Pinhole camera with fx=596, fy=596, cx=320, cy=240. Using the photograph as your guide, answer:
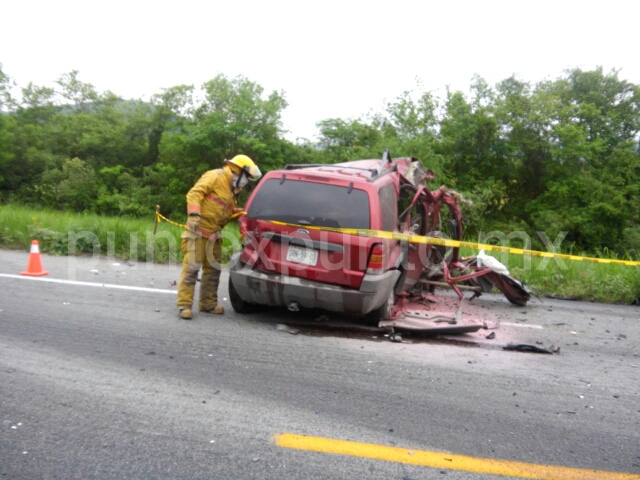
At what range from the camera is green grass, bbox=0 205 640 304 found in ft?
29.1

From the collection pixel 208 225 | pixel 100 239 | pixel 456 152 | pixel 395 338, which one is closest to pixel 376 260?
pixel 395 338

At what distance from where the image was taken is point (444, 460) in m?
3.54

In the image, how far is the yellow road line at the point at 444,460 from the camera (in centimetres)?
345

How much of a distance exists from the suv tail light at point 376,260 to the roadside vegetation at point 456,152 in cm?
1275

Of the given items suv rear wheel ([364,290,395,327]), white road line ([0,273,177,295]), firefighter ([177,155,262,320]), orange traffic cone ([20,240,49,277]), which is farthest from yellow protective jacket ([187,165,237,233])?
orange traffic cone ([20,240,49,277])

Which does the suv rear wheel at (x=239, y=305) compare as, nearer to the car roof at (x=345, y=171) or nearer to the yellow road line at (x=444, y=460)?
the car roof at (x=345, y=171)

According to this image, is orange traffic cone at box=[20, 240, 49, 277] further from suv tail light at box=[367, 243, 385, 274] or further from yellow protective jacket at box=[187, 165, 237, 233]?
suv tail light at box=[367, 243, 385, 274]

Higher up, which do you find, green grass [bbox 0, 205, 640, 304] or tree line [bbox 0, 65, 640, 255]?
tree line [bbox 0, 65, 640, 255]

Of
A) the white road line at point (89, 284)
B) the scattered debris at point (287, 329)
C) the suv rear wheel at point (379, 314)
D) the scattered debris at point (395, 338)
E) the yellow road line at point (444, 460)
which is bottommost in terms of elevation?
the yellow road line at point (444, 460)

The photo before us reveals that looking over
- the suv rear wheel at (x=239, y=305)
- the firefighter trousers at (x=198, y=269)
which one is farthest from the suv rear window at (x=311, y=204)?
the suv rear wheel at (x=239, y=305)

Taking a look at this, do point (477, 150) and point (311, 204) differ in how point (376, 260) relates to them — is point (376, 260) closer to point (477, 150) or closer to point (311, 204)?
point (311, 204)

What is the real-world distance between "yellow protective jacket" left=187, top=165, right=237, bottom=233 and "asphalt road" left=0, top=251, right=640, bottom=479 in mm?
1063

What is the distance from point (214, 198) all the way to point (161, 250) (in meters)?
4.20

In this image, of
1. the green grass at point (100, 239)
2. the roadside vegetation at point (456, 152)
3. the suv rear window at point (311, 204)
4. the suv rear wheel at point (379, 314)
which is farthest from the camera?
the roadside vegetation at point (456, 152)
